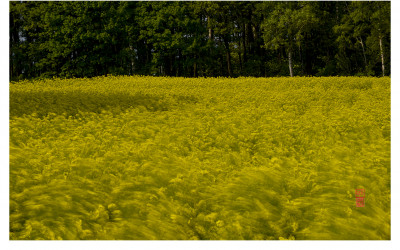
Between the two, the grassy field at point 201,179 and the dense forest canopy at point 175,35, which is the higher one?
the dense forest canopy at point 175,35

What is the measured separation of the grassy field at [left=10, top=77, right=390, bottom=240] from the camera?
411 centimetres

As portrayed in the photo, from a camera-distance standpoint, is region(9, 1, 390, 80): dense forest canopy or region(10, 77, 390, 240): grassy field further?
region(9, 1, 390, 80): dense forest canopy

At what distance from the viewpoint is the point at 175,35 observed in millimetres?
33625

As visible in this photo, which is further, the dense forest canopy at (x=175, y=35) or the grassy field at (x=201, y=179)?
the dense forest canopy at (x=175, y=35)

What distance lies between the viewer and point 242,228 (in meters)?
4.05

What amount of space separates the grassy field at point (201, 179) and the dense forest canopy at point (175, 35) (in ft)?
80.8

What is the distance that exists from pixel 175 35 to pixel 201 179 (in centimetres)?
2993

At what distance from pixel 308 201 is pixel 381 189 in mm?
1175

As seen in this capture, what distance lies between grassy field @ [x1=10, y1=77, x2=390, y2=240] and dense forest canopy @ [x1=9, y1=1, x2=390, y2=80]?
24640 millimetres

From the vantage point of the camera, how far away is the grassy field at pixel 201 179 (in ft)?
13.5

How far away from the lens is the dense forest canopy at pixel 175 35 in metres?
32.3

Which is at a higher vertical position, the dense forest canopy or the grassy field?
the dense forest canopy

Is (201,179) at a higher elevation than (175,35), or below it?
below
